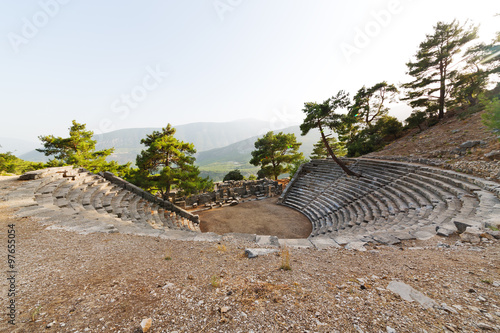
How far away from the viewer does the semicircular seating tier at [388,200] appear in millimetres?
4719

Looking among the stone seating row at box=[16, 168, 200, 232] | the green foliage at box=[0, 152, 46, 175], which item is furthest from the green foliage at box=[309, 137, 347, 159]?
the green foliage at box=[0, 152, 46, 175]

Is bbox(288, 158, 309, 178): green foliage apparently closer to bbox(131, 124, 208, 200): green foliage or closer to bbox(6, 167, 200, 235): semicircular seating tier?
bbox(131, 124, 208, 200): green foliage

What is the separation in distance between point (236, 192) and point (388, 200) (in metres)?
12.7

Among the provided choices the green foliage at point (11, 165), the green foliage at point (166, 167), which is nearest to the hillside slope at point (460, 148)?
the green foliage at point (166, 167)

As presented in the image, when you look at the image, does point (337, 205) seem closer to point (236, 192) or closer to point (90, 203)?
point (236, 192)

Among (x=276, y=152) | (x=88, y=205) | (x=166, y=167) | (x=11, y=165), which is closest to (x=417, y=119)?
(x=276, y=152)

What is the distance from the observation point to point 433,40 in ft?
57.0

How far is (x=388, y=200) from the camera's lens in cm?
891

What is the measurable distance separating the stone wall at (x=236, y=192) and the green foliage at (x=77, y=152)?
8937mm

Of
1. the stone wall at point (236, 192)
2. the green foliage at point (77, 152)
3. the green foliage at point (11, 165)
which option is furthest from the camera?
the green foliage at point (11, 165)

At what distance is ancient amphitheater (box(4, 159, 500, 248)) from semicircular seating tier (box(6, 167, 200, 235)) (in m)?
0.02

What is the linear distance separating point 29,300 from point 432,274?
5.30m

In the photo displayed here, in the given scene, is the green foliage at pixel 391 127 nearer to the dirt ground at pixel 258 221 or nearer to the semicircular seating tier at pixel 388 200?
the semicircular seating tier at pixel 388 200

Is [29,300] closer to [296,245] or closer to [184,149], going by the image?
[296,245]
